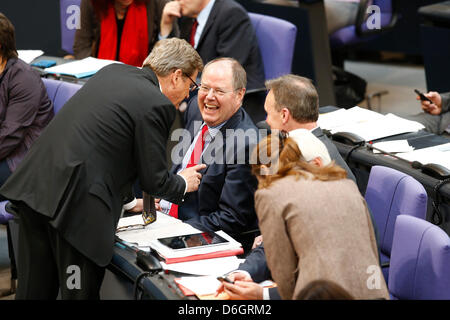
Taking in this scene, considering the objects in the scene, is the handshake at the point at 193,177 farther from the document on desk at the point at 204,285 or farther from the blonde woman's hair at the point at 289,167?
the blonde woman's hair at the point at 289,167

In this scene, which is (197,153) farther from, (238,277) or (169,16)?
(169,16)

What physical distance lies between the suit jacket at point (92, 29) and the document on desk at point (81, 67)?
0.33 m

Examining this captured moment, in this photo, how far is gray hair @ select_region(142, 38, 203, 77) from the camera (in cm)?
266

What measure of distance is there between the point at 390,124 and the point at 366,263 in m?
1.72

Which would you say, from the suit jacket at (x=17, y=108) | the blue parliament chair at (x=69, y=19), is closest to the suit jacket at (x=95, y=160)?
the suit jacket at (x=17, y=108)

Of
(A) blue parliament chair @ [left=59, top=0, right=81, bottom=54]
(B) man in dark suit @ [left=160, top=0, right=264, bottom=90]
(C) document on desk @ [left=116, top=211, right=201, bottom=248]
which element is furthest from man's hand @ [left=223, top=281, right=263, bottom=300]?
(A) blue parliament chair @ [left=59, top=0, right=81, bottom=54]

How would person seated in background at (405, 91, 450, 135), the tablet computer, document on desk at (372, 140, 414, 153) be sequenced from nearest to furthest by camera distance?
the tablet computer → document on desk at (372, 140, 414, 153) → person seated in background at (405, 91, 450, 135)

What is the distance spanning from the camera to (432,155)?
3.16 m

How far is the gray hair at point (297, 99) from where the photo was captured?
2602 mm

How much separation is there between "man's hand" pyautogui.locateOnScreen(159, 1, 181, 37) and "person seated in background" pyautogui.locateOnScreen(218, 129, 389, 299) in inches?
105

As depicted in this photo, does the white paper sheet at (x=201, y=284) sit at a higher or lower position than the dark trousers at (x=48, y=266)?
higher

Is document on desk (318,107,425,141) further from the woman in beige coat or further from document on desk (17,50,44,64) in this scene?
document on desk (17,50,44,64)
